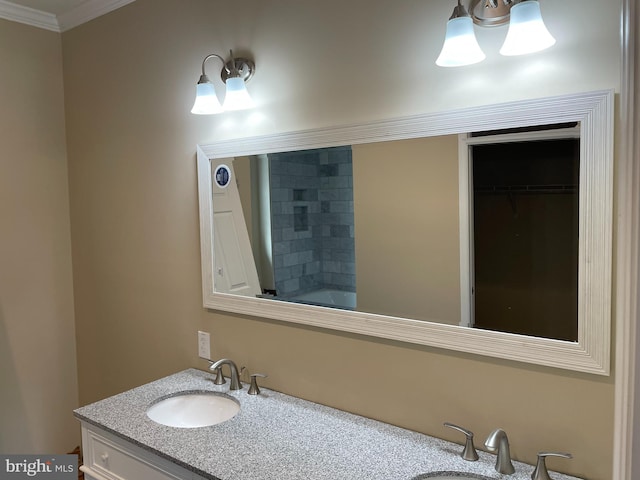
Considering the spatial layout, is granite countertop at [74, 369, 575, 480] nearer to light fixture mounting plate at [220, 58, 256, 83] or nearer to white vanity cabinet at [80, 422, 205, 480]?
white vanity cabinet at [80, 422, 205, 480]

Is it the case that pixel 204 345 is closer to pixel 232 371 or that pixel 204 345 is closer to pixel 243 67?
pixel 232 371

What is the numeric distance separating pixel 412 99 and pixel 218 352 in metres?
1.34

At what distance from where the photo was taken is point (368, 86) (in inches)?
65.8

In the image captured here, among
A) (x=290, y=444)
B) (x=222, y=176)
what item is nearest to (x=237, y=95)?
(x=222, y=176)

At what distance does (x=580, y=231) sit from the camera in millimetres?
1304

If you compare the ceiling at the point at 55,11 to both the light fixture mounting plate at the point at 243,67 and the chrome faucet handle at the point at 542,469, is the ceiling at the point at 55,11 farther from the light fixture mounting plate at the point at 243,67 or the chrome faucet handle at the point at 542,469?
the chrome faucet handle at the point at 542,469

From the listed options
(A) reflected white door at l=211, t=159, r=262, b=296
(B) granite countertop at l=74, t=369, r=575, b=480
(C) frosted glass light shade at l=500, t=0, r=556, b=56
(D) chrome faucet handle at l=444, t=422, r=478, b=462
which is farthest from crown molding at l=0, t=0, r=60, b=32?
(D) chrome faucet handle at l=444, t=422, r=478, b=462

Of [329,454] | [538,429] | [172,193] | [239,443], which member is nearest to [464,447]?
[538,429]

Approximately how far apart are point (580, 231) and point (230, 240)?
52.5 inches

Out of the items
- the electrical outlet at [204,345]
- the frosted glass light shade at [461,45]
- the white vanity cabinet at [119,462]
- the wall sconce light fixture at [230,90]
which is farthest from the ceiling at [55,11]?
the white vanity cabinet at [119,462]

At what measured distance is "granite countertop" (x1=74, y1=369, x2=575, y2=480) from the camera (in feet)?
4.64

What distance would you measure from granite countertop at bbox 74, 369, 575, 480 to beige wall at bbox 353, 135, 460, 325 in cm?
39

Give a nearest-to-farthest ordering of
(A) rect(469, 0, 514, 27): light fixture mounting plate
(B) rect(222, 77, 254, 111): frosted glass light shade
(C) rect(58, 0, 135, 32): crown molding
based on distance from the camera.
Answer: (A) rect(469, 0, 514, 27): light fixture mounting plate < (B) rect(222, 77, 254, 111): frosted glass light shade < (C) rect(58, 0, 135, 32): crown molding

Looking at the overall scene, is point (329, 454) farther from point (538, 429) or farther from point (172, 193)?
point (172, 193)
